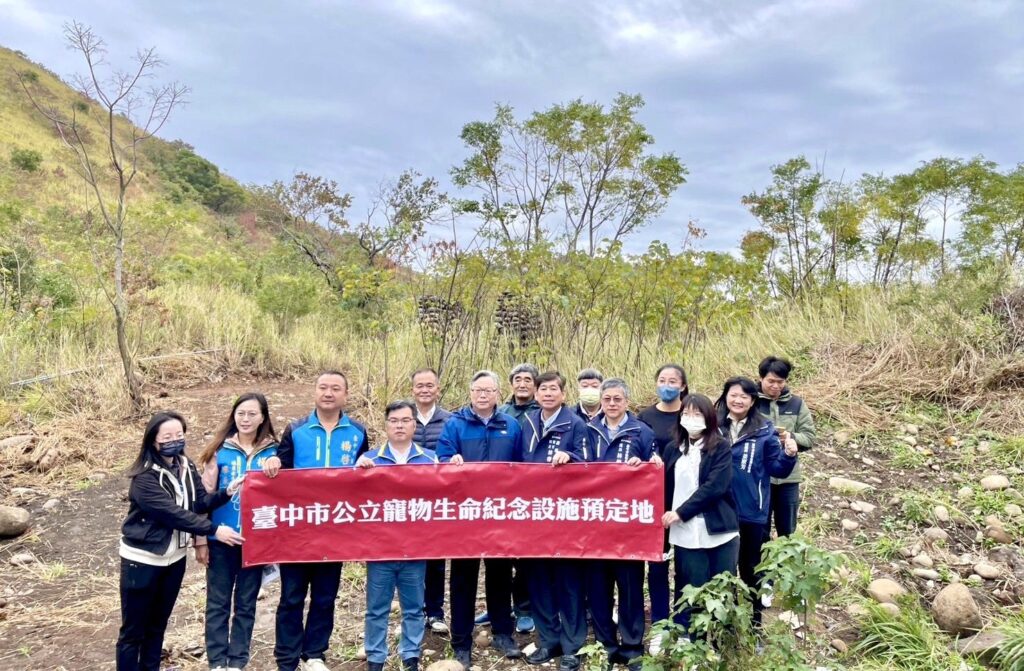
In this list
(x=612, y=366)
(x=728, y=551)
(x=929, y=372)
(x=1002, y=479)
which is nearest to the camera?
(x=728, y=551)

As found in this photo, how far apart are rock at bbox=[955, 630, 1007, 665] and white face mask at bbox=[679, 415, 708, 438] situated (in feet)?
6.68

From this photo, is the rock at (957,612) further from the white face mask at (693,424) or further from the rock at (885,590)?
the white face mask at (693,424)

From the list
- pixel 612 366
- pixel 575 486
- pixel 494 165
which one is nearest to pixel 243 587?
pixel 575 486

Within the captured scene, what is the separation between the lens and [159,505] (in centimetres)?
318

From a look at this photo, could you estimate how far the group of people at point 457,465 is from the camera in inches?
130

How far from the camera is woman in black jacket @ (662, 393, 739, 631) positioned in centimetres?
347

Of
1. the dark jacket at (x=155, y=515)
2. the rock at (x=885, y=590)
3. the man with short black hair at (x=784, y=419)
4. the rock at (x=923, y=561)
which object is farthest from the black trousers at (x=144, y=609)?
the rock at (x=923, y=561)

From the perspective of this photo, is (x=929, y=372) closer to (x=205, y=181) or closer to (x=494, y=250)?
(x=494, y=250)

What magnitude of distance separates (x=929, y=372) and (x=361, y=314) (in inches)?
322

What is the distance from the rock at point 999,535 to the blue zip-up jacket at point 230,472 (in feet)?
17.8

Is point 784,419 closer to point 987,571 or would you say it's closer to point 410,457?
point 987,571

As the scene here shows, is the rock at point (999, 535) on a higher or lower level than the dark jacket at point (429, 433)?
lower

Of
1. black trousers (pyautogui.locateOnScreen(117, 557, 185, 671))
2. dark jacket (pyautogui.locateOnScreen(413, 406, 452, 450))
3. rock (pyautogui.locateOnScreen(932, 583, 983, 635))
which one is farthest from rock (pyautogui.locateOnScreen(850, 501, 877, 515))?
black trousers (pyautogui.locateOnScreen(117, 557, 185, 671))

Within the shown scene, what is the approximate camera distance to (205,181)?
125 ft
